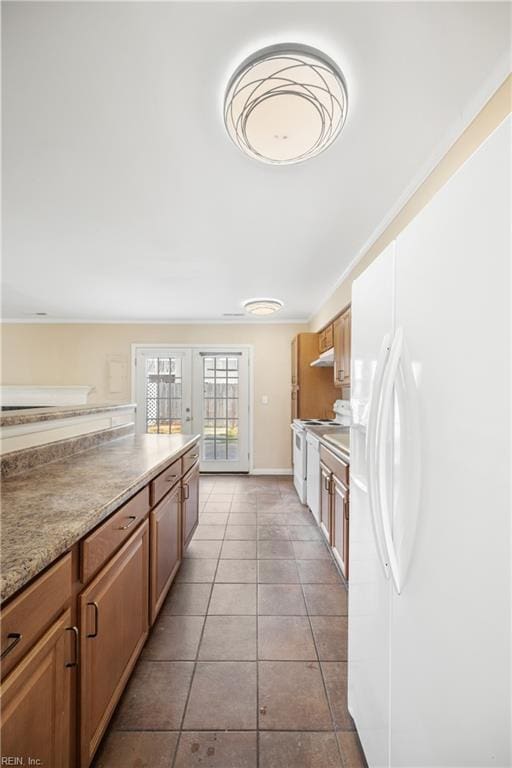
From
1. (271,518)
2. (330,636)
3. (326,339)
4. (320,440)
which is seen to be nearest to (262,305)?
(326,339)

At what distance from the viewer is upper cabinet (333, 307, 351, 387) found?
128 inches

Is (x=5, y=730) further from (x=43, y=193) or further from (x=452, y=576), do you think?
(x=43, y=193)

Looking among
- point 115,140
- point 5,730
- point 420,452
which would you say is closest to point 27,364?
point 115,140

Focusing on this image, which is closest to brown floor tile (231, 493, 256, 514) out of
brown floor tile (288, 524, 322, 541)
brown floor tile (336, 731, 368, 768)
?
brown floor tile (288, 524, 322, 541)

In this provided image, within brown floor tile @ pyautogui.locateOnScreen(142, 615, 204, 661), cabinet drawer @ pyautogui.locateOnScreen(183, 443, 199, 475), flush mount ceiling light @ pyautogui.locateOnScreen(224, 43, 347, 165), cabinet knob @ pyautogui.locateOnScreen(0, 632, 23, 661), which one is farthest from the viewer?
cabinet drawer @ pyautogui.locateOnScreen(183, 443, 199, 475)

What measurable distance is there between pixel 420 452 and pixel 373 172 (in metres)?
1.74

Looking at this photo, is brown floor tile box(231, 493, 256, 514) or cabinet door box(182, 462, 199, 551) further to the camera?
brown floor tile box(231, 493, 256, 514)

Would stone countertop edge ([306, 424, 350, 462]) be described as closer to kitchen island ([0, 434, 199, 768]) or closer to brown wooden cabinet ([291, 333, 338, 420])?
brown wooden cabinet ([291, 333, 338, 420])

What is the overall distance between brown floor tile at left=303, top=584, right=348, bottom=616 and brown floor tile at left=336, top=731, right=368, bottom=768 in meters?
0.75

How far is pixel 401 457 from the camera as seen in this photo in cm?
89

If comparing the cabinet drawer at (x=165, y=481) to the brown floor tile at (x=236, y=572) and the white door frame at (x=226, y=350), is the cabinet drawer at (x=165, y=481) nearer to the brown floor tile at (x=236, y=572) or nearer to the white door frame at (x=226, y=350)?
the brown floor tile at (x=236, y=572)

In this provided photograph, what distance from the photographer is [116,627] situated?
1.31 meters

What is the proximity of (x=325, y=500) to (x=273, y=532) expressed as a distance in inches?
28.3

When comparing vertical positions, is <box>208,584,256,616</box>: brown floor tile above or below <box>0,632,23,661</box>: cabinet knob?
below
